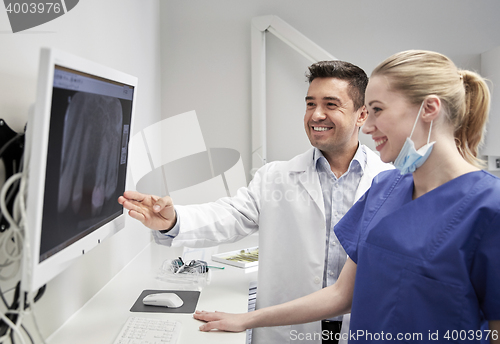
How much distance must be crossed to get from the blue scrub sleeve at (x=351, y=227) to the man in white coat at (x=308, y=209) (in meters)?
0.30

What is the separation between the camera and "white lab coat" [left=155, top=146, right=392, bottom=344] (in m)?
1.56

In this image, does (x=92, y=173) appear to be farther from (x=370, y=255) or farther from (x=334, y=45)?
Answer: (x=334, y=45)

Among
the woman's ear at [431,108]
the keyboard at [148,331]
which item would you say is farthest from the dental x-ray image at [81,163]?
the woman's ear at [431,108]

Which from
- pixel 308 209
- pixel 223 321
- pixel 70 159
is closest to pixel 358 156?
pixel 308 209

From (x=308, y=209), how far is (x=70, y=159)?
1.02 m

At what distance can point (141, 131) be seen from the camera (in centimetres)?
217

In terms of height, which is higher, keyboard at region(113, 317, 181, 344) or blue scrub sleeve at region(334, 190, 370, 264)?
blue scrub sleeve at region(334, 190, 370, 264)

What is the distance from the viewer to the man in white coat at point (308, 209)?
61.6 inches

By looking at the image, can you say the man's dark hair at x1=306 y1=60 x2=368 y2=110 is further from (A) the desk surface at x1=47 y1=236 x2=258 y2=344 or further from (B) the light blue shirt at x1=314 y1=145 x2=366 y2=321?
(A) the desk surface at x1=47 y1=236 x2=258 y2=344

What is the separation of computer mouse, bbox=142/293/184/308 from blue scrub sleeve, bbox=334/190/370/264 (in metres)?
0.62

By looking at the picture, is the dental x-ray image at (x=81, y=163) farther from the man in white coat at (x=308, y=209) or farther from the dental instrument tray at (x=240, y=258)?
the dental instrument tray at (x=240, y=258)

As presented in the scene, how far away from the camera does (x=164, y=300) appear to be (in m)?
1.38

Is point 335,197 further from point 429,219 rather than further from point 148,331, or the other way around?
A: point 148,331

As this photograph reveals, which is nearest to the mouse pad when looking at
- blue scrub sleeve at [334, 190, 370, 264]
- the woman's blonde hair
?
blue scrub sleeve at [334, 190, 370, 264]
